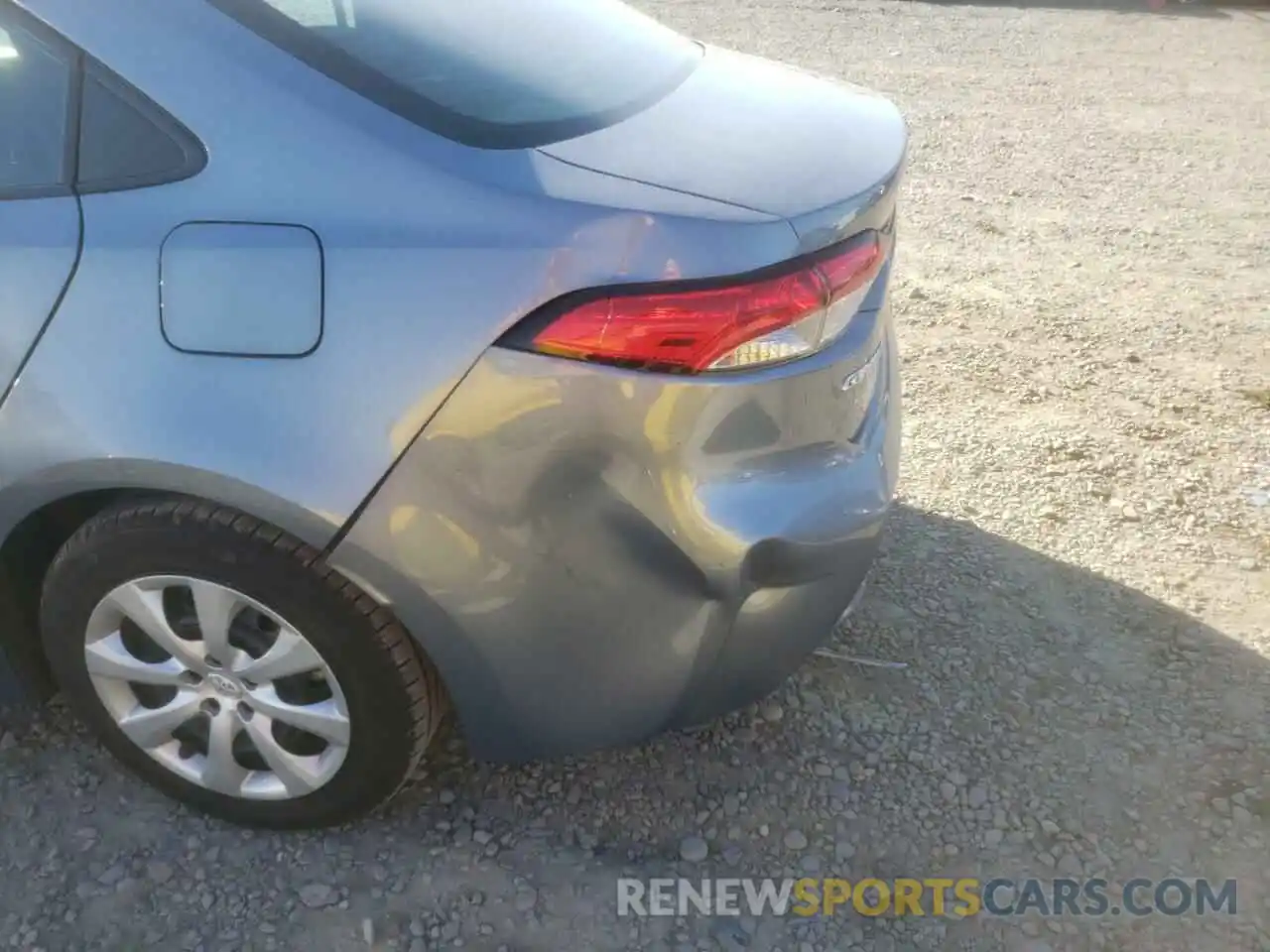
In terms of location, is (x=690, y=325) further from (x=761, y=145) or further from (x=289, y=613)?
(x=289, y=613)

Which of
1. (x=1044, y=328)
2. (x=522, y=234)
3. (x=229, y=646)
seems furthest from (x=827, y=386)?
(x=1044, y=328)

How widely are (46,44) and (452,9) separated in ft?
2.23

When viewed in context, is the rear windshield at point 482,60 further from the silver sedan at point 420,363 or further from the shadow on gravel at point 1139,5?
the shadow on gravel at point 1139,5

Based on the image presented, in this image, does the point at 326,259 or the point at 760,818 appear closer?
the point at 326,259

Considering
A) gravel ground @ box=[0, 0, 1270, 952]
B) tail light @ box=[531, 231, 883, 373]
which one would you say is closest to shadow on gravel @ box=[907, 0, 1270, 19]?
gravel ground @ box=[0, 0, 1270, 952]

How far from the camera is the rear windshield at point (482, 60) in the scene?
176 cm

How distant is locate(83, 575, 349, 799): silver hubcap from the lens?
6.39 ft

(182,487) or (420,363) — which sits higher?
(420,363)

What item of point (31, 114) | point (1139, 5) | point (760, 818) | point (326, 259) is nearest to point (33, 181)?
point (31, 114)

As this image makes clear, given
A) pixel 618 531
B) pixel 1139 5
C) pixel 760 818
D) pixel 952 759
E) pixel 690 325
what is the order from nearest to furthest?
pixel 690 325, pixel 618 531, pixel 760 818, pixel 952 759, pixel 1139 5

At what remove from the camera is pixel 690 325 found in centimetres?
165

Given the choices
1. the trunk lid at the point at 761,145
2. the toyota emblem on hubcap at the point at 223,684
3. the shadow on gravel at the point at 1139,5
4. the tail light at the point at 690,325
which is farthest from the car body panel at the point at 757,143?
the shadow on gravel at the point at 1139,5

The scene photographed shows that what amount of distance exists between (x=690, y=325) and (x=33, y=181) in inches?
42.6

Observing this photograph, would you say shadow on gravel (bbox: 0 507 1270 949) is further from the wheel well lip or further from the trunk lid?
the trunk lid
